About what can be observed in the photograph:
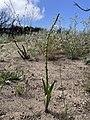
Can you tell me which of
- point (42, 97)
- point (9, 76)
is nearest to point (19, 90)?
point (42, 97)

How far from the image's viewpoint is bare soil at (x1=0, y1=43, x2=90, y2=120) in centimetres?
376

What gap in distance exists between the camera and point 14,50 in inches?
314

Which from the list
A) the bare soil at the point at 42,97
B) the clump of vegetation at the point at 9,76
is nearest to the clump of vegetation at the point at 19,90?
the bare soil at the point at 42,97

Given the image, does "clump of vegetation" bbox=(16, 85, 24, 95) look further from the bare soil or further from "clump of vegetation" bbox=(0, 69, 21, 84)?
"clump of vegetation" bbox=(0, 69, 21, 84)

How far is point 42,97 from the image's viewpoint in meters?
4.35

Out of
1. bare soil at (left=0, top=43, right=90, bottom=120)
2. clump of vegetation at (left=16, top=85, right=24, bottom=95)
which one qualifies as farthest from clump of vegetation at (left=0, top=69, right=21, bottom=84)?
clump of vegetation at (left=16, top=85, right=24, bottom=95)

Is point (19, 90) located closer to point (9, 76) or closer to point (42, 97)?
point (42, 97)

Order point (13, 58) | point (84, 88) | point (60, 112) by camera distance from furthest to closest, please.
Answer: point (13, 58)
point (84, 88)
point (60, 112)

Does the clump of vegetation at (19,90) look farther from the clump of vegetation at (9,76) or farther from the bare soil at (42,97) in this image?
the clump of vegetation at (9,76)

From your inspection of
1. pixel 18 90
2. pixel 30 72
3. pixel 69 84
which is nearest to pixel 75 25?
pixel 30 72

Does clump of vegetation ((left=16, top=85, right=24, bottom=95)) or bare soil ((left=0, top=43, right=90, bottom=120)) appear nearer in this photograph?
bare soil ((left=0, top=43, right=90, bottom=120))

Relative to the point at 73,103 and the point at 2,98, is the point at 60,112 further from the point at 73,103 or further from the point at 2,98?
the point at 2,98

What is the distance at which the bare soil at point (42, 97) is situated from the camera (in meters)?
3.76

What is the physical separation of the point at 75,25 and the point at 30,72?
2.86 metres
